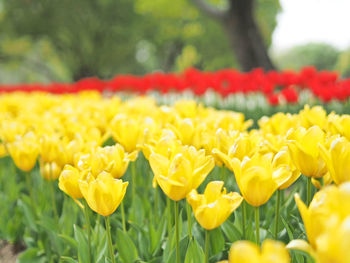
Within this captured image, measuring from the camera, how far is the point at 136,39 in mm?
27438

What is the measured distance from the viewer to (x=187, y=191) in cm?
126

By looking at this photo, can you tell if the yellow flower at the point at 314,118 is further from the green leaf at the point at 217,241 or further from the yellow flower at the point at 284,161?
the green leaf at the point at 217,241

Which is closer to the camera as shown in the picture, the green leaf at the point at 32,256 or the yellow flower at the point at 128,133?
the yellow flower at the point at 128,133

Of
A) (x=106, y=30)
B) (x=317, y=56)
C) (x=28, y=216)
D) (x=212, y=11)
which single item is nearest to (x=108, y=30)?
(x=106, y=30)

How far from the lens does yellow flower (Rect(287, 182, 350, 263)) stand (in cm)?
72

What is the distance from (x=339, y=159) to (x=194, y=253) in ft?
2.01

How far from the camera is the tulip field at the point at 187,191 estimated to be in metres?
1.16

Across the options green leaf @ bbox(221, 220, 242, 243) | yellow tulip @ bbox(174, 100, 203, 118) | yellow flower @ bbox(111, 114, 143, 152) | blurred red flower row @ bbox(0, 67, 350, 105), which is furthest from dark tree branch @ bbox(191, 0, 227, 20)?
green leaf @ bbox(221, 220, 242, 243)

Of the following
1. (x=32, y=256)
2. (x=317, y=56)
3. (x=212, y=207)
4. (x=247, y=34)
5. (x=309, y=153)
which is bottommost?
(x=32, y=256)

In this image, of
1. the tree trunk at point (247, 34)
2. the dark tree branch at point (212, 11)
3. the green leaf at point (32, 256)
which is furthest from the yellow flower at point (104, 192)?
the dark tree branch at point (212, 11)

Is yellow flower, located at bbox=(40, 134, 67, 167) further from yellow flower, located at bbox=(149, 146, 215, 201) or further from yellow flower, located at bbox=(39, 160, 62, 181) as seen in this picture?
yellow flower, located at bbox=(149, 146, 215, 201)

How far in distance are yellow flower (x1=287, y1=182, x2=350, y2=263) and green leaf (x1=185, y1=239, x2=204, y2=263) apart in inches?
20.4

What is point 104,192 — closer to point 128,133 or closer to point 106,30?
point 128,133

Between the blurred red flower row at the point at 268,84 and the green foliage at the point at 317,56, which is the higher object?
the green foliage at the point at 317,56
